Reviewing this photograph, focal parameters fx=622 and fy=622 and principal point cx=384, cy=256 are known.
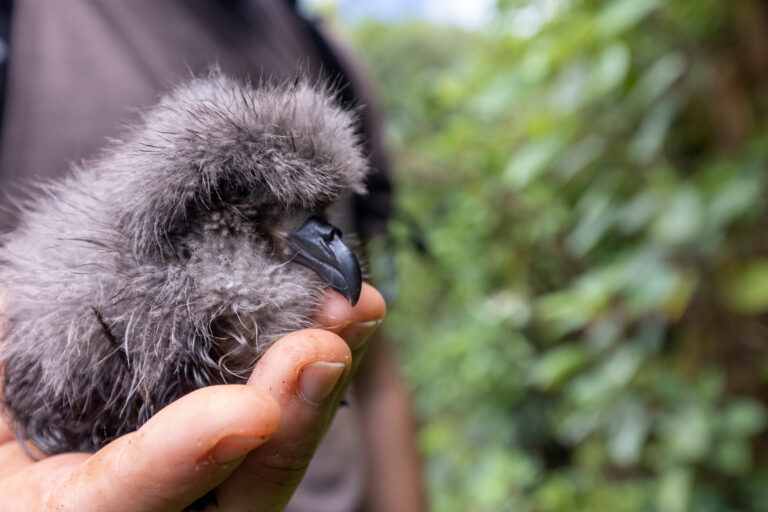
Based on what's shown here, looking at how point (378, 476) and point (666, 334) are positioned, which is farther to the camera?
point (666, 334)

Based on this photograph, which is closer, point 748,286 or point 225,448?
point 225,448

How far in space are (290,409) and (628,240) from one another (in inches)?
88.9

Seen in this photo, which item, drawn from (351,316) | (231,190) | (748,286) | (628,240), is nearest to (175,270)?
(231,190)

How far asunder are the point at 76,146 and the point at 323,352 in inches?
39.4

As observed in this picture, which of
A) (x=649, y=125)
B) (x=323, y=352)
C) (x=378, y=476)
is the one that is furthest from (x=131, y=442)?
(x=649, y=125)

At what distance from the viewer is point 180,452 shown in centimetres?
68

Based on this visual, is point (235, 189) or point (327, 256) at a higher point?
point (235, 189)

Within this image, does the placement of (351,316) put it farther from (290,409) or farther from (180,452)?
(180,452)

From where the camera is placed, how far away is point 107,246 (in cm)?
95

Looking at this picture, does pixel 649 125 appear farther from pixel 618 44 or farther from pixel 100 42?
pixel 100 42

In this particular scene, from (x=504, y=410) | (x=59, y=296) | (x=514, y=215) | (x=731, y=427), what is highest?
(x=59, y=296)

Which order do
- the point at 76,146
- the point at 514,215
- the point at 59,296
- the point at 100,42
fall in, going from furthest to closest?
1. the point at 514,215
2. the point at 100,42
3. the point at 76,146
4. the point at 59,296

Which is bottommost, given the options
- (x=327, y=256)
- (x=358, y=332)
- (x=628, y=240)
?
(x=628, y=240)

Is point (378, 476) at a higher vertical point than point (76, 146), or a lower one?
lower
